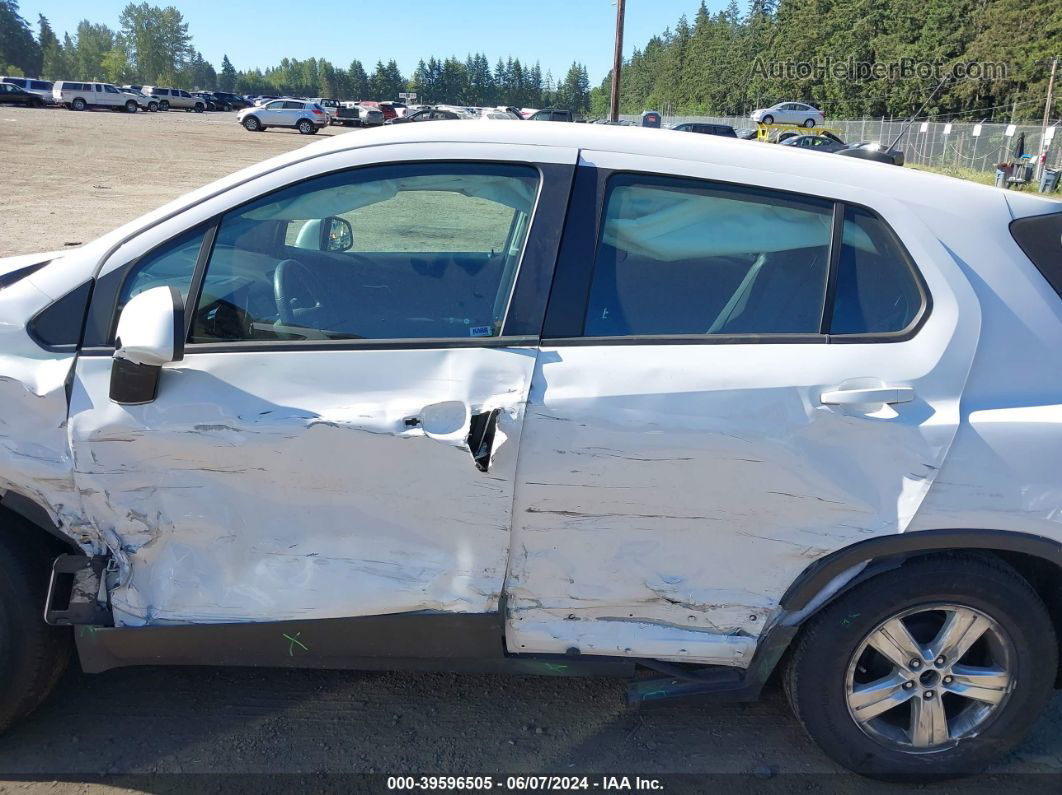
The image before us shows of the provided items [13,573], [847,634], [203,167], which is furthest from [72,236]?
[203,167]

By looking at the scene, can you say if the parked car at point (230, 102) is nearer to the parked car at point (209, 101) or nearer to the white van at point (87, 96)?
the parked car at point (209, 101)

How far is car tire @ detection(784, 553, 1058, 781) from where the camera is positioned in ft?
7.64

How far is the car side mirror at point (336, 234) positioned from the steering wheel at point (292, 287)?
30cm

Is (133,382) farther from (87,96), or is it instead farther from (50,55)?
(50,55)

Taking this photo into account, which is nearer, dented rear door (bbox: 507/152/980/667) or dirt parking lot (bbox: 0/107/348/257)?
dented rear door (bbox: 507/152/980/667)

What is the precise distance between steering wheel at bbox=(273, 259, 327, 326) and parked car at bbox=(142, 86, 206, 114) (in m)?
78.9

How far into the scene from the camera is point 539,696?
2932 mm

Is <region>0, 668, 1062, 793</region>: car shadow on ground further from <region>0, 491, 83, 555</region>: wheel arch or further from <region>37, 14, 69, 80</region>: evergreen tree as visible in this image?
<region>37, 14, 69, 80</region>: evergreen tree

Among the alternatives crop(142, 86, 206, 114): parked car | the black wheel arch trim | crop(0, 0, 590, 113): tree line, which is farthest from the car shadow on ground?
crop(0, 0, 590, 113): tree line

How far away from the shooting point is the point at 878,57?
2579 inches

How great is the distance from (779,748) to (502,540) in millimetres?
1258

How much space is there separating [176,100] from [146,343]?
82.1m

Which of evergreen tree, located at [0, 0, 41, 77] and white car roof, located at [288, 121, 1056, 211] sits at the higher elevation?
evergreen tree, located at [0, 0, 41, 77]

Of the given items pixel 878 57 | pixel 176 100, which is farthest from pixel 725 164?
pixel 176 100
